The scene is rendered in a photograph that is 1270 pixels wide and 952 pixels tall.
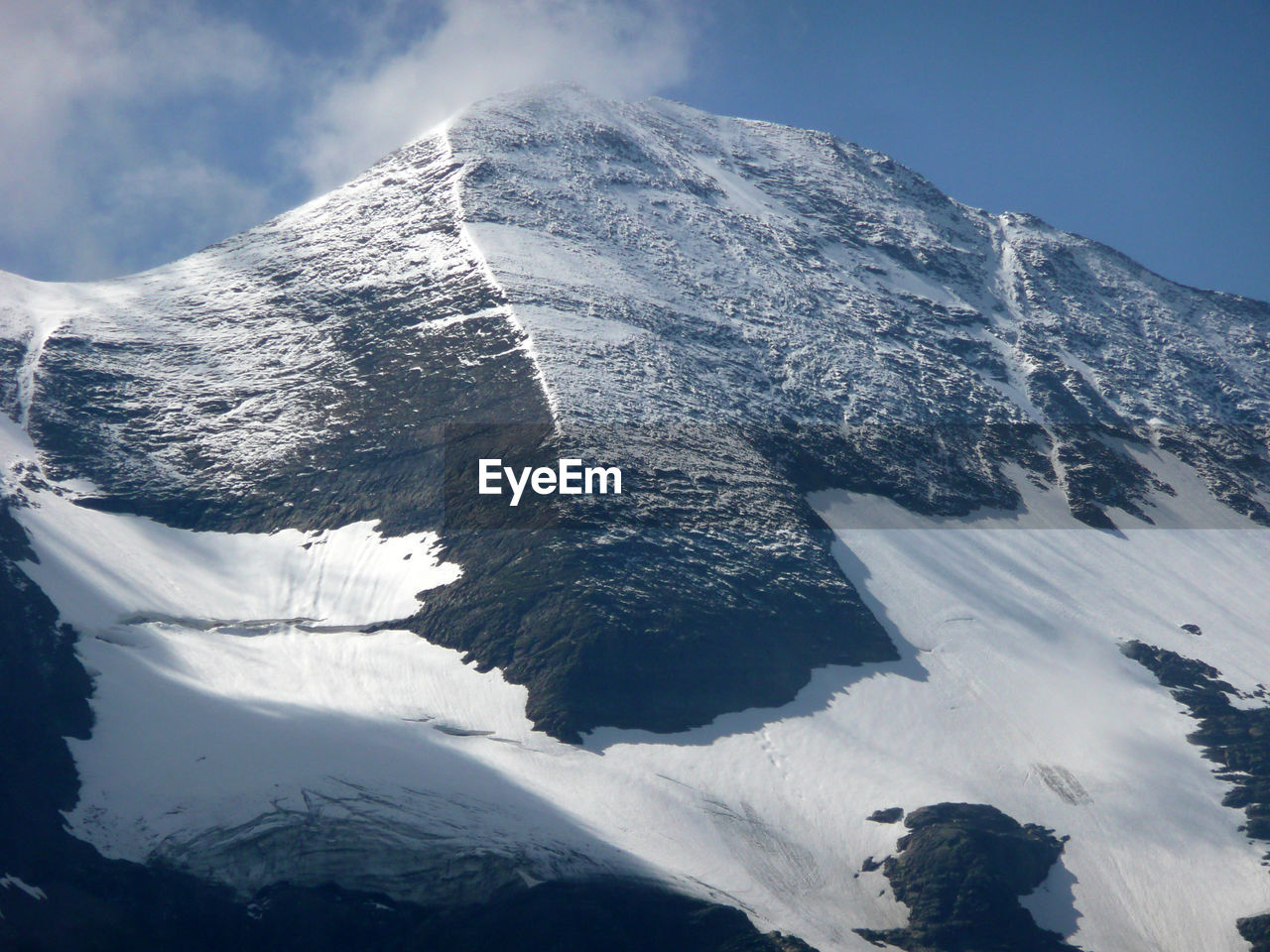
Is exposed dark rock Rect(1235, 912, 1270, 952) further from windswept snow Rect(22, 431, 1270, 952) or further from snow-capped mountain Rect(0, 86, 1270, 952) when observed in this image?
windswept snow Rect(22, 431, 1270, 952)

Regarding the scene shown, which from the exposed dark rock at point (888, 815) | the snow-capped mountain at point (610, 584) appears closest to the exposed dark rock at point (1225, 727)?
the snow-capped mountain at point (610, 584)

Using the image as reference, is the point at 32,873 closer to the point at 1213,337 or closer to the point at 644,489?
the point at 644,489

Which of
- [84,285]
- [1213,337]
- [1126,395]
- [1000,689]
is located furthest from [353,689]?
[1213,337]

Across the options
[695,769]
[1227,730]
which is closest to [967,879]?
[695,769]

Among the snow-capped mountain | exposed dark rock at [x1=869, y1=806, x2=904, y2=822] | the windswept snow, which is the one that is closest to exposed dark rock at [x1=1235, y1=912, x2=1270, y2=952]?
the snow-capped mountain

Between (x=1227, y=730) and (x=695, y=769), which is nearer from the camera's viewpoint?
(x=695, y=769)

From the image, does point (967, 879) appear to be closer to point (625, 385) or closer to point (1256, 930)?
point (1256, 930)

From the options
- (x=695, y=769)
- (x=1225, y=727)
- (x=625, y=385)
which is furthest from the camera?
(x=625, y=385)
